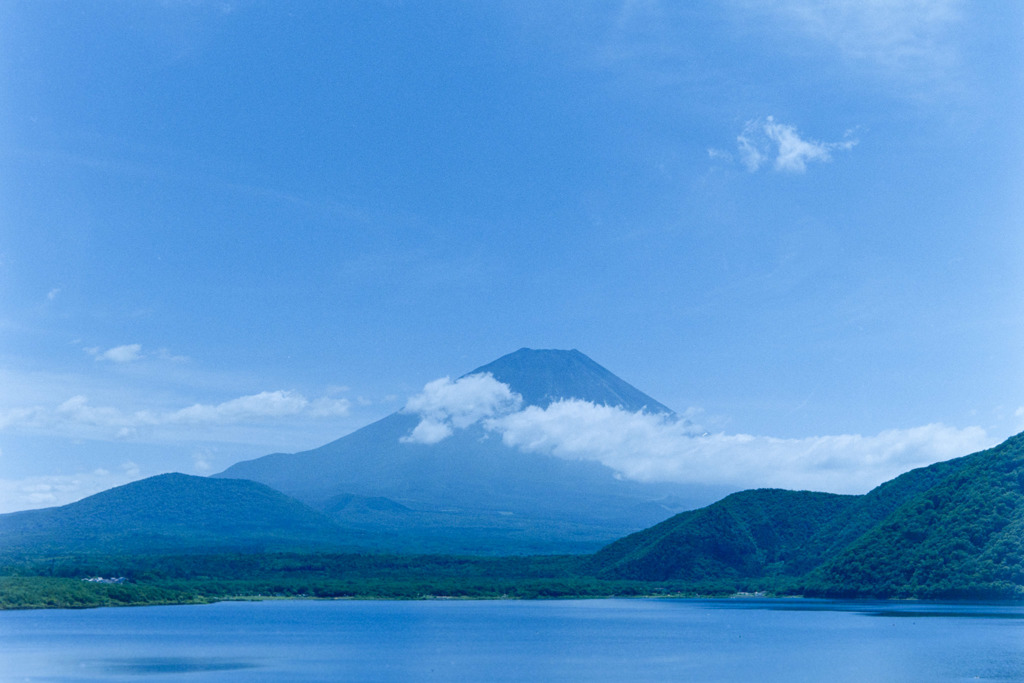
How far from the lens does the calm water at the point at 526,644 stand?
51.2 metres

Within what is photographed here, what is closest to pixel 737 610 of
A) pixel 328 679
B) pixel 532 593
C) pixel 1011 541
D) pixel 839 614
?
pixel 839 614

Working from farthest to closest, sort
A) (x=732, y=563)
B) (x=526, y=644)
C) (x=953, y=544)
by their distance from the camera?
(x=732, y=563) < (x=953, y=544) < (x=526, y=644)

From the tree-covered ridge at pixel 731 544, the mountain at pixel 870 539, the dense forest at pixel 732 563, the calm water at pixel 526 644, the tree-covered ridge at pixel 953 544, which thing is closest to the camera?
the calm water at pixel 526 644

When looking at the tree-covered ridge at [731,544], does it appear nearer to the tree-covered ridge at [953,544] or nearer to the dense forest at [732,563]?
the dense forest at [732,563]

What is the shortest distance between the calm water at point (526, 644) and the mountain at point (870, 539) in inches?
146

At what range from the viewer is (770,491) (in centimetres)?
15275

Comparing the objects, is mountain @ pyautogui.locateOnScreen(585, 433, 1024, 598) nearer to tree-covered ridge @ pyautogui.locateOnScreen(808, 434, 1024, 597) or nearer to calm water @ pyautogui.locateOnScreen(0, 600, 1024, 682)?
tree-covered ridge @ pyautogui.locateOnScreen(808, 434, 1024, 597)

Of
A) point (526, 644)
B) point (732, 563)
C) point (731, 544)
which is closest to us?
point (526, 644)

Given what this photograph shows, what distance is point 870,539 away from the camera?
10550 cm

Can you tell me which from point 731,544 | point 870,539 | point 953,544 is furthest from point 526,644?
point 731,544

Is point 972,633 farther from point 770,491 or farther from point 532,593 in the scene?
point 770,491

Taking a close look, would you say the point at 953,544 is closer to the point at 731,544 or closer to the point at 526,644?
the point at 731,544

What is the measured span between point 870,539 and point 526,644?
52619mm

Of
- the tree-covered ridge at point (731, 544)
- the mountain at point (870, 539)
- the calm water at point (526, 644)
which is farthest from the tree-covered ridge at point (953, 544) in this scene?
the tree-covered ridge at point (731, 544)
